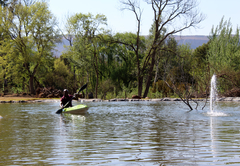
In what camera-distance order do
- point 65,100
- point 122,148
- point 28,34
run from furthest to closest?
point 28,34, point 65,100, point 122,148

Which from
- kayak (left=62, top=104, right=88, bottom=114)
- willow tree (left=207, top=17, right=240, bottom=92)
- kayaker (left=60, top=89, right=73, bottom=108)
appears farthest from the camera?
willow tree (left=207, top=17, right=240, bottom=92)

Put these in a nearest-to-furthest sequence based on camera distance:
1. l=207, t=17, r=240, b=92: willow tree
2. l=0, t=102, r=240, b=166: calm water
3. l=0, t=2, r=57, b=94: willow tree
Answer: l=0, t=102, r=240, b=166: calm water → l=207, t=17, r=240, b=92: willow tree → l=0, t=2, r=57, b=94: willow tree

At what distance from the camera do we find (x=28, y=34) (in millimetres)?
45062

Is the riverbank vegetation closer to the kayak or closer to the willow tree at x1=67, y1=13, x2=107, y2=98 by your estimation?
the willow tree at x1=67, y1=13, x2=107, y2=98

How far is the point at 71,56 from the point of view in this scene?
44375mm

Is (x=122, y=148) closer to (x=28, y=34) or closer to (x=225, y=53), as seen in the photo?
(x=225, y=53)

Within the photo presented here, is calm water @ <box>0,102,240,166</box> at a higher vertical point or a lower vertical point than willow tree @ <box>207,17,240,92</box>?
lower

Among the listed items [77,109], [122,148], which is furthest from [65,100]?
[122,148]

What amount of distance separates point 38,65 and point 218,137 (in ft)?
133

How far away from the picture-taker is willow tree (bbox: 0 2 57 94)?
4366cm

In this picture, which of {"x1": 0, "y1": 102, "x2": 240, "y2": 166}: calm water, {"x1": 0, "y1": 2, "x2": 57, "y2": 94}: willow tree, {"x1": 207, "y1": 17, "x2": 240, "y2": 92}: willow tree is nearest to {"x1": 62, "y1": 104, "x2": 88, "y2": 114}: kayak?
{"x1": 0, "y1": 102, "x2": 240, "y2": 166}: calm water

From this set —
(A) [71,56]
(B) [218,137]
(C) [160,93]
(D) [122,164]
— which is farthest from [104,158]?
(A) [71,56]

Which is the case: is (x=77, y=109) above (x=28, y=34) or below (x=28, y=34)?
below

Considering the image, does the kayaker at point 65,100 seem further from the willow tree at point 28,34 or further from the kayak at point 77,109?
the willow tree at point 28,34
